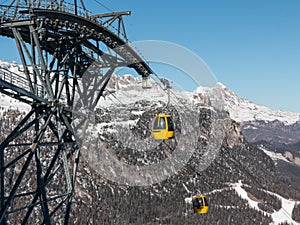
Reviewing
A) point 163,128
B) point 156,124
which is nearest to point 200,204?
point 163,128

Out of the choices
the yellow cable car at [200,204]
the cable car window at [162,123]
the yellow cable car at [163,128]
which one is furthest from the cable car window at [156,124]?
the yellow cable car at [200,204]

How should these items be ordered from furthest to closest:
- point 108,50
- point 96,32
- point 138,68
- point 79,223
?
point 79,223
point 138,68
point 108,50
point 96,32

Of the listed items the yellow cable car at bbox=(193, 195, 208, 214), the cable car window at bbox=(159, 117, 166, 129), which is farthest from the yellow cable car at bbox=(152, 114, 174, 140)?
the yellow cable car at bbox=(193, 195, 208, 214)

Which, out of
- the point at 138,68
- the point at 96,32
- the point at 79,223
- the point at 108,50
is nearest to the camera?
the point at 96,32

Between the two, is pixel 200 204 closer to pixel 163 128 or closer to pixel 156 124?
pixel 163 128

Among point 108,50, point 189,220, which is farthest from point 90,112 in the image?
point 189,220

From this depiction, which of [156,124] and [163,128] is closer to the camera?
[163,128]

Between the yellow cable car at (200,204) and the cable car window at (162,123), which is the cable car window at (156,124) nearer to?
the cable car window at (162,123)

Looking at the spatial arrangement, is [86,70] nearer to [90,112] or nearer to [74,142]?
[90,112]
